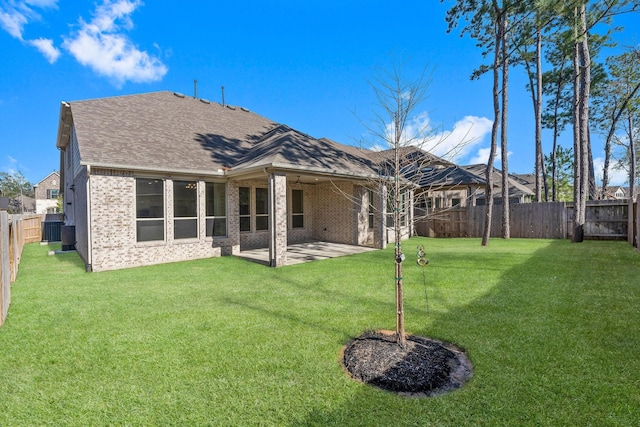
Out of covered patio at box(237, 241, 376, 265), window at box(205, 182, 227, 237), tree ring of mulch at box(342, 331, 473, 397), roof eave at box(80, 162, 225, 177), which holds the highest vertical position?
roof eave at box(80, 162, 225, 177)

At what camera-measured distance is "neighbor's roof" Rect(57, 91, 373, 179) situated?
931cm

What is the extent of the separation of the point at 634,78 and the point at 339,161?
74.5 feet

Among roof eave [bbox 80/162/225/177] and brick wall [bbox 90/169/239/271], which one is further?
brick wall [bbox 90/169/239/271]

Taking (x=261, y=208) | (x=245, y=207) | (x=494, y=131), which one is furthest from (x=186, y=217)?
(x=494, y=131)

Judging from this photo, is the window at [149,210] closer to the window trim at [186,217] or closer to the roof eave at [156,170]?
the window trim at [186,217]

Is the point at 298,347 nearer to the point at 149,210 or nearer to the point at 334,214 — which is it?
the point at 149,210

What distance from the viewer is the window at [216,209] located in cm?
1070

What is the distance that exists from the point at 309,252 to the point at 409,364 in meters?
8.45

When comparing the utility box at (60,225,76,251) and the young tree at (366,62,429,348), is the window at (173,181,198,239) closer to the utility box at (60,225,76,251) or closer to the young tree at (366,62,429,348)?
the utility box at (60,225,76,251)

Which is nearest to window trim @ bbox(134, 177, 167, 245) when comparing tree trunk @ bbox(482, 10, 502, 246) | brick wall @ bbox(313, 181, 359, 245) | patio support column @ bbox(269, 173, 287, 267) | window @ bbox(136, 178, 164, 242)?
window @ bbox(136, 178, 164, 242)

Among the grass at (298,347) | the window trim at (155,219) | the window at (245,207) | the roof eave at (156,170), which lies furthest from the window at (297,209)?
the grass at (298,347)

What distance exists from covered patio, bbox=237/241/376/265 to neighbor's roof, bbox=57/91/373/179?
9.85 ft

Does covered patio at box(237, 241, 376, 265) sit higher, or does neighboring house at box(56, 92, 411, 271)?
neighboring house at box(56, 92, 411, 271)

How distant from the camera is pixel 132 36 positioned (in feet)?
51.3
